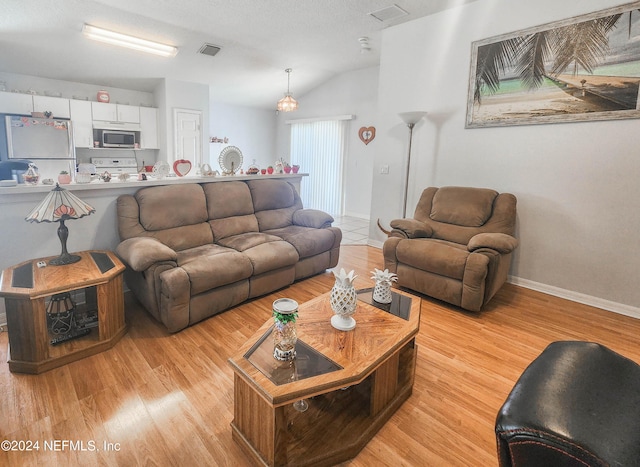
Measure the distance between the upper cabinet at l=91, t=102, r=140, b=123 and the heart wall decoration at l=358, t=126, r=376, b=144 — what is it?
4.02m

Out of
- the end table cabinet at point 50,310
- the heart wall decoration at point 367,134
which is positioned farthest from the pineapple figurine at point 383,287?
the heart wall decoration at point 367,134

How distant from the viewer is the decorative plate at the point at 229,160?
11.8 feet

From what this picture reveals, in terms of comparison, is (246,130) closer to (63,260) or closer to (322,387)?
(63,260)

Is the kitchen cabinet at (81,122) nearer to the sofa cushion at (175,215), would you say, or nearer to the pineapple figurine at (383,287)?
the sofa cushion at (175,215)

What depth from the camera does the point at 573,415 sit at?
2.92ft

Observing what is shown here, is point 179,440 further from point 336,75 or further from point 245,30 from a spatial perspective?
point 336,75

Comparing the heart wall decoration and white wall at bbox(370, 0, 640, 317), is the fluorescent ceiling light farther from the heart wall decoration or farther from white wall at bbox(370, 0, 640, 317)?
the heart wall decoration

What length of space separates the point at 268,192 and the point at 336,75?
13.6 feet

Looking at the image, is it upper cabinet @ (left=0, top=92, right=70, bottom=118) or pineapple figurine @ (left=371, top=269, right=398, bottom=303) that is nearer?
pineapple figurine @ (left=371, top=269, right=398, bottom=303)

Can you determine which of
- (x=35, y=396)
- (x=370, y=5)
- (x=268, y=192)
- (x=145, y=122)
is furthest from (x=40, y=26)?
(x=35, y=396)

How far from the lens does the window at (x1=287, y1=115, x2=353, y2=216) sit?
22.9ft

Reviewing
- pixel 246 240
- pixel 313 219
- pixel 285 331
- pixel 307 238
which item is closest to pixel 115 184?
pixel 246 240

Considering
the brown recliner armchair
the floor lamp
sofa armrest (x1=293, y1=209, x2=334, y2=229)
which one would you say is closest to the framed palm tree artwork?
the floor lamp

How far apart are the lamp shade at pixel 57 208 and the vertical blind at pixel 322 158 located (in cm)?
534
